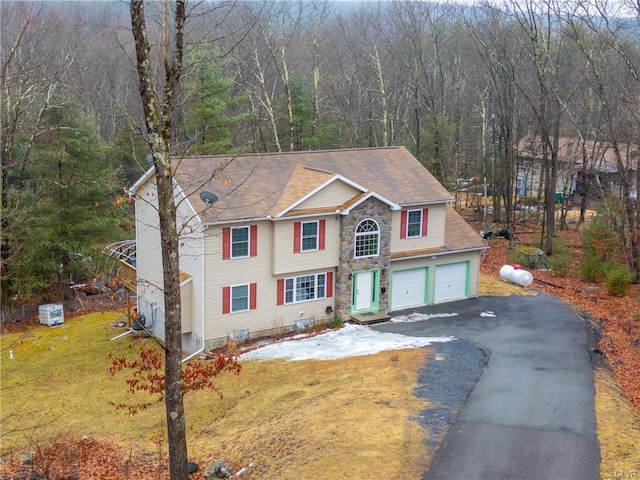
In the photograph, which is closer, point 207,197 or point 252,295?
point 207,197

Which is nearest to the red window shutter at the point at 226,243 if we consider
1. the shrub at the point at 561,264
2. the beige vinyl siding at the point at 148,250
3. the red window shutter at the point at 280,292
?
the red window shutter at the point at 280,292

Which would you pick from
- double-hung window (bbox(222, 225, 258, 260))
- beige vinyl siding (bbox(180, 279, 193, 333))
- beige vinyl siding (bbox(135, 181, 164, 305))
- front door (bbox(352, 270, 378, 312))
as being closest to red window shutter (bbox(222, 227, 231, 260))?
double-hung window (bbox(222, 225, 258, 260))

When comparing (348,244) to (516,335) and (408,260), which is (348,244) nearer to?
(408,260)

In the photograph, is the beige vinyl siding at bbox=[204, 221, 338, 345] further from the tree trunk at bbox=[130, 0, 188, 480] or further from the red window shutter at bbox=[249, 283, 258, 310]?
the tree trunk at bbox=[130, 0, 188, 480]

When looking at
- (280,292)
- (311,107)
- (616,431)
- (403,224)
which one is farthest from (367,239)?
(311,107)

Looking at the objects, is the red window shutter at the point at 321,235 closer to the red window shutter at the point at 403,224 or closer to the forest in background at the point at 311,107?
the red window shutter at the point at 403,224

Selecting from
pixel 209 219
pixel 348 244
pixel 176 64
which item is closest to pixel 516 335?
pixel 348 244

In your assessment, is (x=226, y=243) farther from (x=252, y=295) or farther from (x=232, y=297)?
(x=252, y=295)
